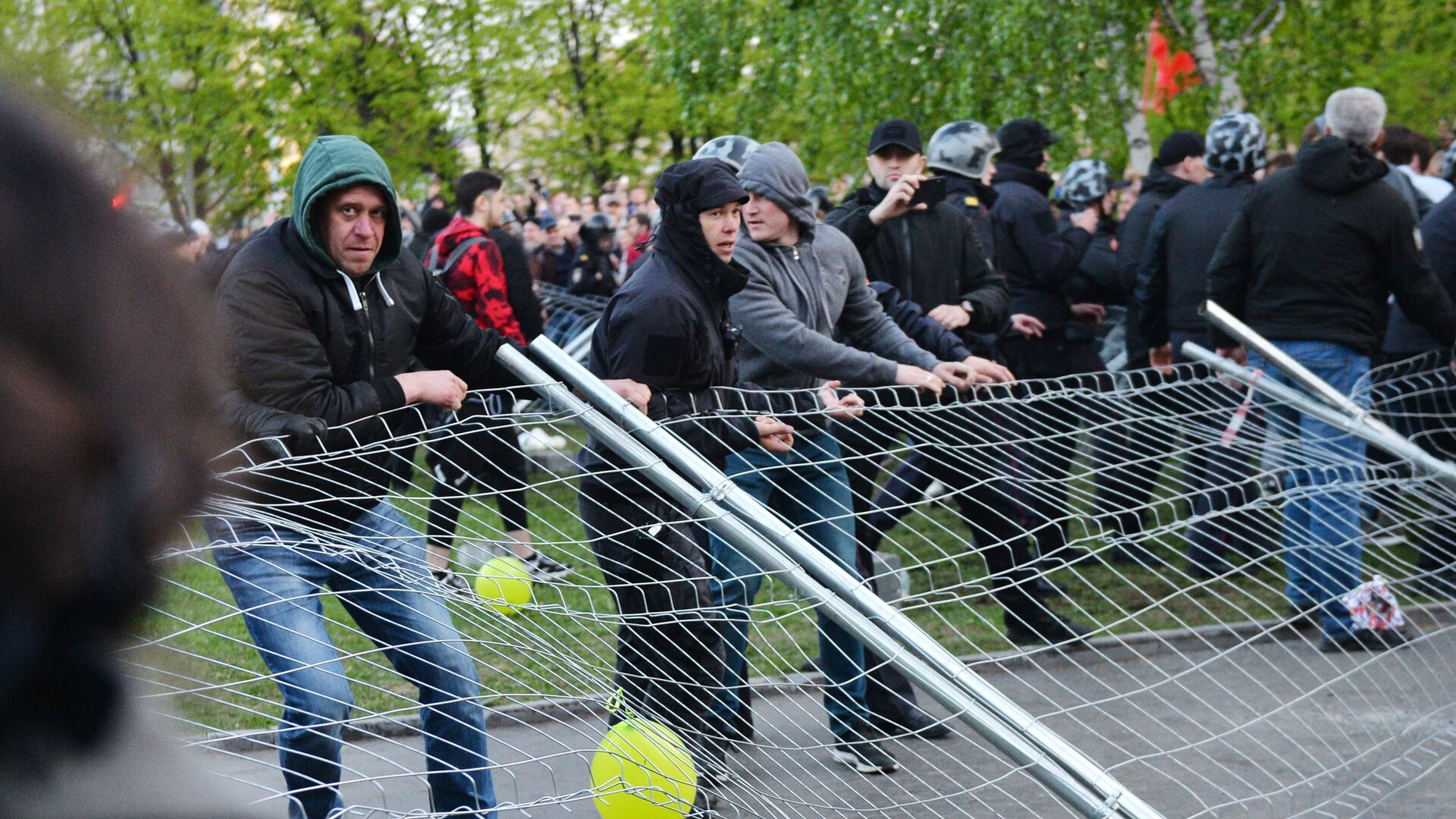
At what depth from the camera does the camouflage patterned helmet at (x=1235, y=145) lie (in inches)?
307

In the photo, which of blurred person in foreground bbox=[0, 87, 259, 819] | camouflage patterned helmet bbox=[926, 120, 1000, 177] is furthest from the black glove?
camouflage patterned helmet bbox=[926, 120, 1000, 177]

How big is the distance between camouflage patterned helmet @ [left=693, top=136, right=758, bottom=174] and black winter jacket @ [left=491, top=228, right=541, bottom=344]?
263 cm

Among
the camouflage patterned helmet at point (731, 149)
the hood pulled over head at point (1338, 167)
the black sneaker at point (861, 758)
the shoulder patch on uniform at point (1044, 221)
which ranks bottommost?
the black sneaker at point (861, 758)

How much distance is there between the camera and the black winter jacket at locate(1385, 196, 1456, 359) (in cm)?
770

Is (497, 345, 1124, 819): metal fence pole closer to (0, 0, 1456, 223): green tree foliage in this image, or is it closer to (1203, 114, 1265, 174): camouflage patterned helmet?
(1203, 114, 1265, 174): camouflage patterned helmet

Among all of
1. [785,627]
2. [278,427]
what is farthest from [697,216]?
[785,627]

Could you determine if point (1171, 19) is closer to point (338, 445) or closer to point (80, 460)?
point (338, 445)

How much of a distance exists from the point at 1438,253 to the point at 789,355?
4225 mm

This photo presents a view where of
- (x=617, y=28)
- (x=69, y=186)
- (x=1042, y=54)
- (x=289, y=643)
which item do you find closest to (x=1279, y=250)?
(x=289, y=643)

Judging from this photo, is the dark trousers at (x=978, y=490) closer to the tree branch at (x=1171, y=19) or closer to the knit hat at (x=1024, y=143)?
the knit hat at (x=1024, y=143)

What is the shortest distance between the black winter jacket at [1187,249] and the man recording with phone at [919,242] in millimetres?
1595

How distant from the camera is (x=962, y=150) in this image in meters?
7.25

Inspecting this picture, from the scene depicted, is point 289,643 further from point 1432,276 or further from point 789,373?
point 1432,276

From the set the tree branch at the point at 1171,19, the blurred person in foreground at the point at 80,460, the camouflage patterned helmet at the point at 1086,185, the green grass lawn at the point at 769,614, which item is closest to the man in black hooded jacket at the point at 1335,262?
the green grass lawn at the point at 769,614
